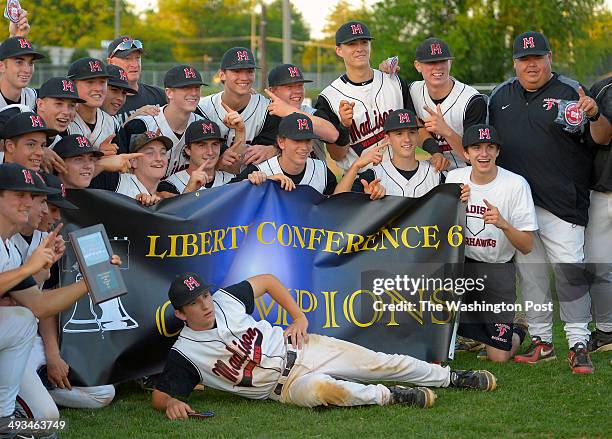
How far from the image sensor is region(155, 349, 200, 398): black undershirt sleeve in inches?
262

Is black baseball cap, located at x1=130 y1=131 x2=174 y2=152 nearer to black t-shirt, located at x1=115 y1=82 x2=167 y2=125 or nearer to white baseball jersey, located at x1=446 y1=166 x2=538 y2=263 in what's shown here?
black t-shirt, located at x1=115 y1=82 x2=167 y2=125

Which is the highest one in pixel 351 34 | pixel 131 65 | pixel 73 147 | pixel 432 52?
pixel 351 34

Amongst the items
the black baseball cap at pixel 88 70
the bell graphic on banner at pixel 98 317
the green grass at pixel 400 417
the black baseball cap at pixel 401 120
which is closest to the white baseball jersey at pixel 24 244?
the bell graphic on banner at pixel 98 317

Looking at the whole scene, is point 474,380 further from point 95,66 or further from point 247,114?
point 95,66

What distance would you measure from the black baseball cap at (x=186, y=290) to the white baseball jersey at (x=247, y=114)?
2.58 metres

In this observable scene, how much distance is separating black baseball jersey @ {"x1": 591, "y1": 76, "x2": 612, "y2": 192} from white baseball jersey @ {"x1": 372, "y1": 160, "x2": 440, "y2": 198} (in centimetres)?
134

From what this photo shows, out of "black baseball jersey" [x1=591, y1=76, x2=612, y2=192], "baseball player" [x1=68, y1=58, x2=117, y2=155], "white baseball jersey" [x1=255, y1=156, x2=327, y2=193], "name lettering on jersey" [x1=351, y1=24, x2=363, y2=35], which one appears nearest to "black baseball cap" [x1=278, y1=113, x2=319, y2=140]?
"white baseball jersey" [x1=255, y1=156, x2=327, y2=193]

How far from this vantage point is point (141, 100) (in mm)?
9586

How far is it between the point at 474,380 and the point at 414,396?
0.65 meters

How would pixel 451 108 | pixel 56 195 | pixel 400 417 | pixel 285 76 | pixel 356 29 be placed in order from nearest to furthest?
pixel 400 417, pixel 56 195, pixel 451 108, pixel 356 29, pixel 285 76

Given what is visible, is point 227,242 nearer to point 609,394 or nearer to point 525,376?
point 525,376

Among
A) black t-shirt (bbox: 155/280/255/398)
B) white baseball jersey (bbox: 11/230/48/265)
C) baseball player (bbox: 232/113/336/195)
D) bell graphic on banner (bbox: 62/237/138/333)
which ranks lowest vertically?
black t-shirt (bbox: 155/280/255/398)

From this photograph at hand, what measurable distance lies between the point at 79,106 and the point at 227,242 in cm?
169

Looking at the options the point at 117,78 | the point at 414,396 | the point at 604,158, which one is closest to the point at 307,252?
the point at 414,396
